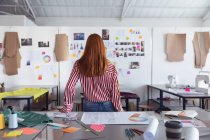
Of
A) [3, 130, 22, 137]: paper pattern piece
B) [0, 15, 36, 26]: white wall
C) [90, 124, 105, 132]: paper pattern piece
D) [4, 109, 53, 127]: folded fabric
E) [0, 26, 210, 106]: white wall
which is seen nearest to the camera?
[3, 130, 22, 137]: paper pattern piece

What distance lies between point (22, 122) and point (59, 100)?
3337 millimetres

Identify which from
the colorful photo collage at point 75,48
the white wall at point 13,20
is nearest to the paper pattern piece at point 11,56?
the colorful photo collage at point 75,48

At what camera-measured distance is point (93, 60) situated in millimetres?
2219

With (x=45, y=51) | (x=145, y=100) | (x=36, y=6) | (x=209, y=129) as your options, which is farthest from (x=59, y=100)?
(x=36, y=6)

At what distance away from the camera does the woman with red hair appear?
222 cm

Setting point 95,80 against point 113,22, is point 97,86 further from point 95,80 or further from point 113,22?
point 113,22

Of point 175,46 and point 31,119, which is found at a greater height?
point 175,46

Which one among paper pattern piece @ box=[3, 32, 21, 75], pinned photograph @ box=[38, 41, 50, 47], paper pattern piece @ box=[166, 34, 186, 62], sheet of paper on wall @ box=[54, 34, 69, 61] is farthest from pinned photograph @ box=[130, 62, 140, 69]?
paper pattern piece @ box=[3, 32, 21, 75]

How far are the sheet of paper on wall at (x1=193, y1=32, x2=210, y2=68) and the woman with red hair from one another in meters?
3.33

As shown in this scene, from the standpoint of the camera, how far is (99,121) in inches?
68.7

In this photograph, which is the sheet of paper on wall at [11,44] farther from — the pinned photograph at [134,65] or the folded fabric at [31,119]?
the folded fabric at [31,119]

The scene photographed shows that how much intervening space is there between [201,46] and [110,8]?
4.58 metres

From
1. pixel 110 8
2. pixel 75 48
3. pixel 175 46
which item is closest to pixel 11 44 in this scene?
pixel 75 48

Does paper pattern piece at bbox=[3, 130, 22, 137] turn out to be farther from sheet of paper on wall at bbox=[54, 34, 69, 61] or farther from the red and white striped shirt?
sheet of paper on wall at bbox=[54, 34, 69, 61]
